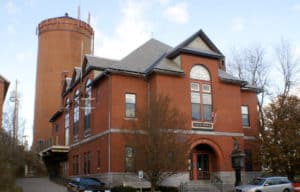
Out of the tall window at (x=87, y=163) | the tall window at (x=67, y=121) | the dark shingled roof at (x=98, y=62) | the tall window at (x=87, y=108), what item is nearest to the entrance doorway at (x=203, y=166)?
the tall window at (x=87, y=163)

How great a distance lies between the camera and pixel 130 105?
36188mm

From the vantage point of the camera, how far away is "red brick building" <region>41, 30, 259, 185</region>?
1379 inches

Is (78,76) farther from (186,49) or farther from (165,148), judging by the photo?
(165,148)

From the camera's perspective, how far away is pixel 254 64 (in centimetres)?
5497

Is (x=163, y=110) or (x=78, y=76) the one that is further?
(x=78, y=76)

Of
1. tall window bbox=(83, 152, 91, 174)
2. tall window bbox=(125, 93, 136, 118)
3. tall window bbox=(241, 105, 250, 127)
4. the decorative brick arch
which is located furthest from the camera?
tall window bbox=(241, 105, 250, 127)

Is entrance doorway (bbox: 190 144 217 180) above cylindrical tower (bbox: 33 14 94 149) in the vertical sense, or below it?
below

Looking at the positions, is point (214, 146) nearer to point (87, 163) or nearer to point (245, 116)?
point (245, 116)

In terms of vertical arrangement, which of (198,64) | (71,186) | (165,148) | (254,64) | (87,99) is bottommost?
(71,186)

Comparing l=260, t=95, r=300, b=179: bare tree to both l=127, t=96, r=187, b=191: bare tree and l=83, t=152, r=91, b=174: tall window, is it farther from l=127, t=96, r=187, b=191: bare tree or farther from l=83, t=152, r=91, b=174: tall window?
l=83, t=152, r=91, b=174: tall window

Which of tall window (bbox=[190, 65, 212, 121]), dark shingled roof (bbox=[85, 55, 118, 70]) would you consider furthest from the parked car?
dark shingled roof (bbox=[85, 55, 118, 70])

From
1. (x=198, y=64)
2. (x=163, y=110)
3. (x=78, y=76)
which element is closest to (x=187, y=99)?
(x=198, y=64)

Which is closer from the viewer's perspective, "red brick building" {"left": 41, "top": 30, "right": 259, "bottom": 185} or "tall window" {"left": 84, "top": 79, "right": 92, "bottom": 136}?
"red brick building" {"left": 41, "top": 30, "right": 259, "bottom": 185}

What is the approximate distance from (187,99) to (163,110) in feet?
27.6
